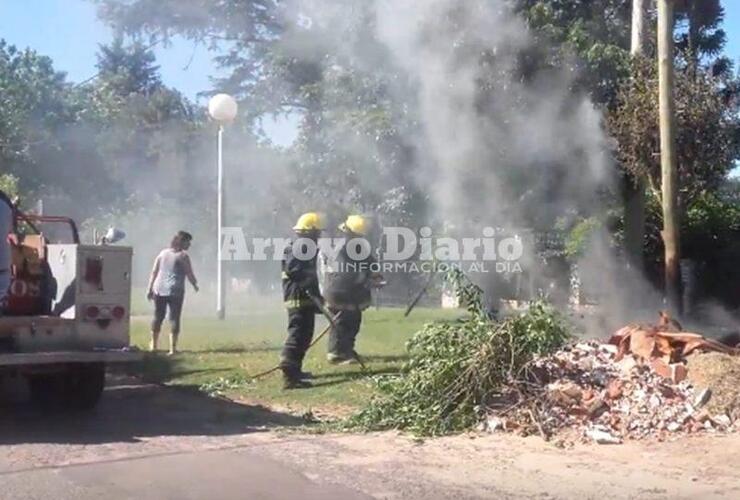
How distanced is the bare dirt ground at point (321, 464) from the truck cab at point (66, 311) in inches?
19.8

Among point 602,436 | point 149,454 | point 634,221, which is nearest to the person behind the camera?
point 149,454

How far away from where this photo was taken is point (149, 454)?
20.8 ft

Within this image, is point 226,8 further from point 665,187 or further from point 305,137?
point 665,187

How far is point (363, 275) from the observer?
32.0 feet

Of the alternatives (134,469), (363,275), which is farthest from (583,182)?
(134,469)

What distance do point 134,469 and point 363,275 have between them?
13.8ft

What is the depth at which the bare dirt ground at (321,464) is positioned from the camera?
215 inches

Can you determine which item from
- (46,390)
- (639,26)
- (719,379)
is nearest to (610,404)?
(719,379)

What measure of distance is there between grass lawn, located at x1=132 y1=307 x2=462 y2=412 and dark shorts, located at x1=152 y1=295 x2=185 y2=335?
34 cm

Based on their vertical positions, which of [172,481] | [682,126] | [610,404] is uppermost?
[682,126]

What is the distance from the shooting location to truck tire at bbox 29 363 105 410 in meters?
7.57

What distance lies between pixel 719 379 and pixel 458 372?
71.9 inches

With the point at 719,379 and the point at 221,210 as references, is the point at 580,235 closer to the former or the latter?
the point at 221,210

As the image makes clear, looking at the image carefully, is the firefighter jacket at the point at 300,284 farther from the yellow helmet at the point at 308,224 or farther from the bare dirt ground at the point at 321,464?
the bare dirt ground at the point at 321,464
